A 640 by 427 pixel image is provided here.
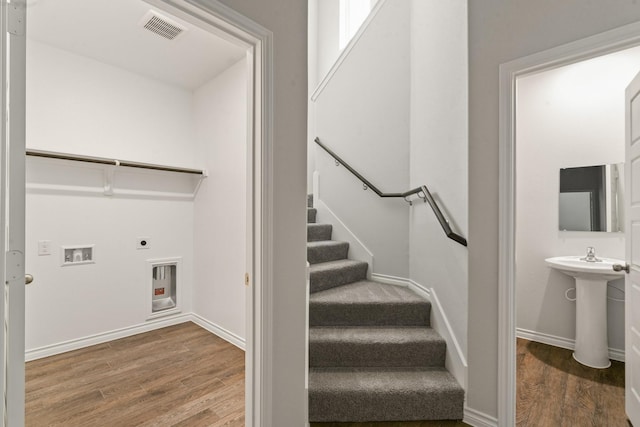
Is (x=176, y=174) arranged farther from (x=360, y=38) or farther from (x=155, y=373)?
(x=360, y=38)

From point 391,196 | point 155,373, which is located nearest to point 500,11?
point 391,196

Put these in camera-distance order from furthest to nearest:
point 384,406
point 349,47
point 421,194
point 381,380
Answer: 1. point 349,47
2. point 421,194
3. point 381,380
4. point 384,406

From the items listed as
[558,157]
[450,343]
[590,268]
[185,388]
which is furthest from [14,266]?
[558,157]

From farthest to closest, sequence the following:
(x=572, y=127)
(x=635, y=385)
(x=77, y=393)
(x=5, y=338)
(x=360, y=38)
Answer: (x=360, y=38)
(x=572, y=127)
(x=77, y=393)
(x=635, y=385)
(x=5, y=338)

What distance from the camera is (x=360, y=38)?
3.34m

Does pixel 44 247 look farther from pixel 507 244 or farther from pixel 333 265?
pixel 507 244

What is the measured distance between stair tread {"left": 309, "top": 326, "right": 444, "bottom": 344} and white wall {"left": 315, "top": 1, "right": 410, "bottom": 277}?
734 millimetres

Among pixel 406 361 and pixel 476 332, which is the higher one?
pixel 476 332

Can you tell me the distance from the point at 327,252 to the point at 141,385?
1.91 metres

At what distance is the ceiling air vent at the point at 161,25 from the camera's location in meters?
2.19

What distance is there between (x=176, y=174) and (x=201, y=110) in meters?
0.81

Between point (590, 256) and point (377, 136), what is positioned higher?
point (377, 136)

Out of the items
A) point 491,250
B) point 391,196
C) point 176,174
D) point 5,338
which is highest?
point 176,174

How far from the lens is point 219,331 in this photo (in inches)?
120
